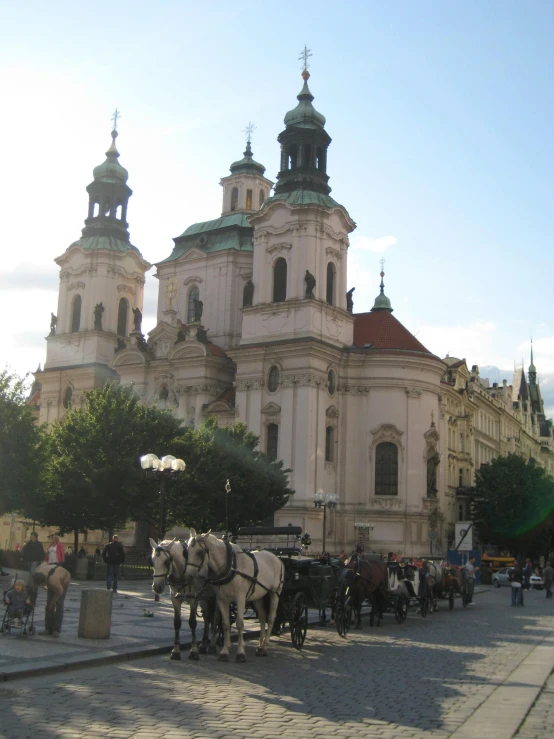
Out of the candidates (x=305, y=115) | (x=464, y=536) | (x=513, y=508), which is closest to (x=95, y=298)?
(x=305, y=115)

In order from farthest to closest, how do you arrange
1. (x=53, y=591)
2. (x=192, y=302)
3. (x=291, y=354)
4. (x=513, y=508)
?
(x=513, y=508), (x=192, y=302), (x=291, y=354), (x=53, y=591)

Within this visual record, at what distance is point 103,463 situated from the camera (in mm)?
40531

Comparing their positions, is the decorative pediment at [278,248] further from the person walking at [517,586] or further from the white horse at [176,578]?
the white horse at [176,578]

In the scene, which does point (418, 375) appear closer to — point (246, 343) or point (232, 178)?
point (246, 343)

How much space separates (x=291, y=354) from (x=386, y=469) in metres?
9.23

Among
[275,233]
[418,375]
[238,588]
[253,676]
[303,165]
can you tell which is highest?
[303,165]

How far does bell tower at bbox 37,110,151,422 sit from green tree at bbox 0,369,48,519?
1025 inches

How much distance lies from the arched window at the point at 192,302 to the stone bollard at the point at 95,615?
Result: 47.0 meters

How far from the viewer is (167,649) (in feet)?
49.9

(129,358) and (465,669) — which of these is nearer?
(465,669)

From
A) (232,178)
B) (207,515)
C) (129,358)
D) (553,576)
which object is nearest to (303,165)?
(232,178)

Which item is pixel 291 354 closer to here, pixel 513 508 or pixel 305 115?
pixel 305 115

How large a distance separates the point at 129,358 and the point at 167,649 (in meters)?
46.2

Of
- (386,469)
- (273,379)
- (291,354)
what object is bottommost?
(386,469)
